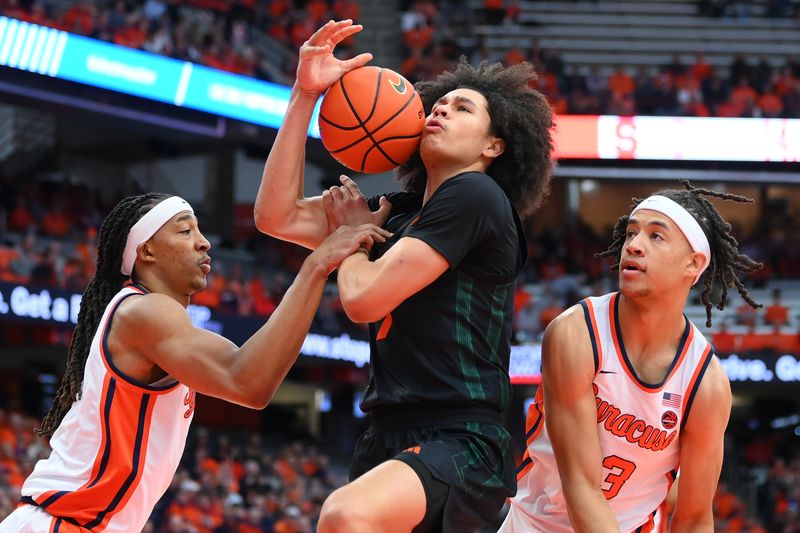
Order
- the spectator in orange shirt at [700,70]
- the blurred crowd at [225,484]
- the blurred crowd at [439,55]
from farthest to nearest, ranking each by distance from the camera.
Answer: the spectator in orange shirt at [700,70], the blurred crowd at [439,55], the blurred crowd at [225,484]

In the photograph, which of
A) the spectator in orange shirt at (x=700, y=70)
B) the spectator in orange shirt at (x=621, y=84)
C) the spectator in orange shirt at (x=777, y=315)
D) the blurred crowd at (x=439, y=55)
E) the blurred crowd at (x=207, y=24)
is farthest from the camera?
the spectator in orange shirt at (x=700, y=70)

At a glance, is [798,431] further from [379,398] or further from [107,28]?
[379,398]

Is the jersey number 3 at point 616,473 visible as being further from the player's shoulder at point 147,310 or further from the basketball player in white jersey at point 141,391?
the player's shoulder at point 147,310

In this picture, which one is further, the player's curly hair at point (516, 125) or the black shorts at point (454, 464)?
the player's curly hair at point (516, 125)

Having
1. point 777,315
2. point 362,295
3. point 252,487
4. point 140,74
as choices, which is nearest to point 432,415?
point 362,295

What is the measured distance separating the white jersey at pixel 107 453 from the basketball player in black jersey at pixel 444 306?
2.39ft

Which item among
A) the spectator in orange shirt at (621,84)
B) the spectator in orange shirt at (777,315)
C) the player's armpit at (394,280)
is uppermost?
the player's armpit at (394,280)

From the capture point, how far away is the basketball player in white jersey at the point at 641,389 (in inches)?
174

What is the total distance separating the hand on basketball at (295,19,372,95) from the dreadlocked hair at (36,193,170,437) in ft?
2.63

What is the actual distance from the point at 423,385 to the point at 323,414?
1785cm

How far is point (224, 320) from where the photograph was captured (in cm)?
1631

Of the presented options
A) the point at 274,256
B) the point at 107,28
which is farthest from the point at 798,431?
the point at 107,28

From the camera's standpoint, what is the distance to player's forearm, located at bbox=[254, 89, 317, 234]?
4.38 m

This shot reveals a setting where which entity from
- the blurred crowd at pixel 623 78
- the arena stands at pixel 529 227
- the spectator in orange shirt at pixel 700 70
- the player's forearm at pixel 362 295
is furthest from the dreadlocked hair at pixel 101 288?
the spectator in orange shirt at pixel 700 70
